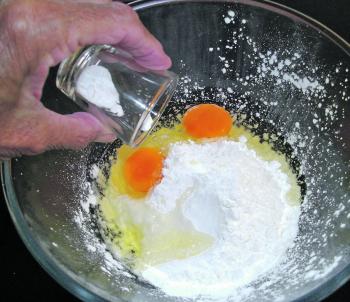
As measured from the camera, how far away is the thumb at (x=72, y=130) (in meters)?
1.33

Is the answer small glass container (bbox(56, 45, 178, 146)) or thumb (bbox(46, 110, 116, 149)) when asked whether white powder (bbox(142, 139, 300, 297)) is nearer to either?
small glass container (bbox(56, 45, 178, 146))

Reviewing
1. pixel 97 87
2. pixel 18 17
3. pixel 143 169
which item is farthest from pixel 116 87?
pixel 143 169

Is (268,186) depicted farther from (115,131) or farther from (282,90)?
(115,131)

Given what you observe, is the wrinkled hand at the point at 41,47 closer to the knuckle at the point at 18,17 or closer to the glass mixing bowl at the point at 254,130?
the knuckle at the point at 18,17

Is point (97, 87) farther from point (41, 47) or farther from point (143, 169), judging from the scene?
point (143, 169)

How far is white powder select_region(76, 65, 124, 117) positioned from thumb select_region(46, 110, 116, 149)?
61mm

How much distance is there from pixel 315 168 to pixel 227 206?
385mm

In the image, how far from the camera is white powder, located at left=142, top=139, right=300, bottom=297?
163 cm

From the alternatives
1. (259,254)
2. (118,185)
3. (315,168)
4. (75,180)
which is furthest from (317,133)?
(75,180)

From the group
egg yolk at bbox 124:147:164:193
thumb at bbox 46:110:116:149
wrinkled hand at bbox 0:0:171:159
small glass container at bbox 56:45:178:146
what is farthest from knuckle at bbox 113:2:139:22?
egg yolk at bbox 124:147:164:193

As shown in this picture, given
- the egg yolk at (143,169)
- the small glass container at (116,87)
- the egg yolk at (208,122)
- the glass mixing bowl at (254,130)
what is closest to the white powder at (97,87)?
the small glass container at (116,87)

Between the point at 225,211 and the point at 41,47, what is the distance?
83cm

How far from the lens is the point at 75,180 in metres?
1.76

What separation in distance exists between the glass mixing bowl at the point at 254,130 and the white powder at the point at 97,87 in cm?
31
